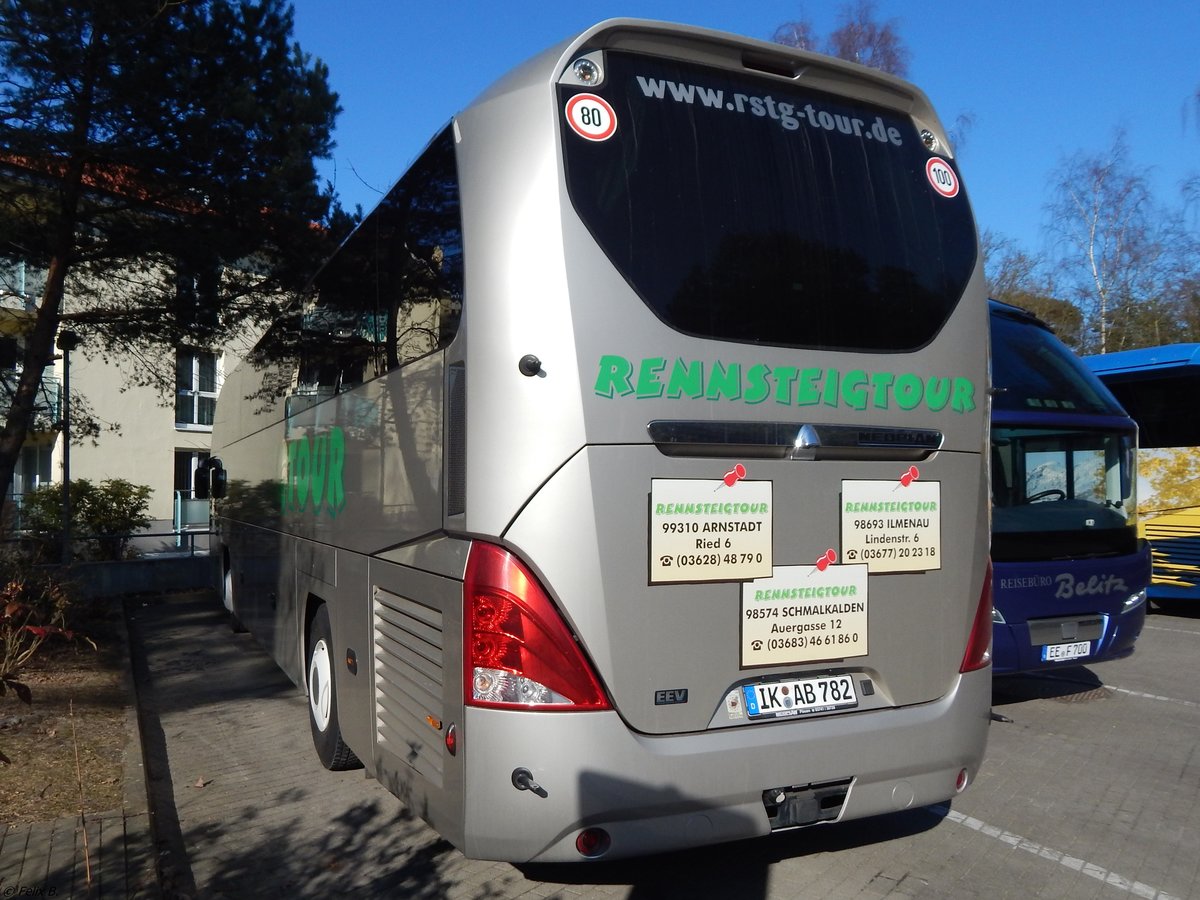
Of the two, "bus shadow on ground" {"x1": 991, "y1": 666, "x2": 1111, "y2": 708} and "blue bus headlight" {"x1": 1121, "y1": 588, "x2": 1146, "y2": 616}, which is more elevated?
"blue bus headlight" {"x1": 1121, "y1": 588, "x2": 1146, "y2": 616}

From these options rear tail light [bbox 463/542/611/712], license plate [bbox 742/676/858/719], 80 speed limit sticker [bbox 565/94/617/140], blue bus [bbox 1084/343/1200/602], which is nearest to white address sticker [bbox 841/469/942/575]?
license plate [bbox 742/676/858/719]

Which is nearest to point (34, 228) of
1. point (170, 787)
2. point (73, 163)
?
point (73, 163)

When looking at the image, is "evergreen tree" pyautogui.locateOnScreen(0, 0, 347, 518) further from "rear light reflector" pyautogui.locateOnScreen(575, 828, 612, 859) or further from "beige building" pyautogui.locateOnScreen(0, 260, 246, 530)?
"beige building" pyautogui.locateOnScreen(0, 260, 246, 530)

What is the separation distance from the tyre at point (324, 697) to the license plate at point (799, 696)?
8.75 ft

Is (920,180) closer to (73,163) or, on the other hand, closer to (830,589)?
(830,589)

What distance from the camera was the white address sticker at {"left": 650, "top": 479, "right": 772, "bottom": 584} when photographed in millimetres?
3680

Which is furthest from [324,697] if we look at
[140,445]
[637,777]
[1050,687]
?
[140,445]

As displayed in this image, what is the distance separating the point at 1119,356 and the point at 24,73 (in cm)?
1340

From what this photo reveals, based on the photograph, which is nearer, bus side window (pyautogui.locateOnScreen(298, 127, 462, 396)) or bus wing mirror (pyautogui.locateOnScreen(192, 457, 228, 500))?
bus side window (pyautogui.locateOnScreen(298, 127, 462, 396))

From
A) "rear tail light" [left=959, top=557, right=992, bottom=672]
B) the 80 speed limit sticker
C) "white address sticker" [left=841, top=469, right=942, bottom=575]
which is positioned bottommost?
"rear tail light" [left=959, top=557, right=992, bottom=672]

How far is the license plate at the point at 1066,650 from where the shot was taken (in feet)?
22.1

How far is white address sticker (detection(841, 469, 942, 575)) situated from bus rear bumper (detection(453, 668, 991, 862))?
0.68m

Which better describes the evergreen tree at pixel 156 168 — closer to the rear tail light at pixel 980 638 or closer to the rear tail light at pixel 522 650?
the rear tail light at pixel 522 650

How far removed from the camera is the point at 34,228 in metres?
10.8
